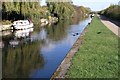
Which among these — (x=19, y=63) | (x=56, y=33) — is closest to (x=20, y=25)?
(x=56, y=33)

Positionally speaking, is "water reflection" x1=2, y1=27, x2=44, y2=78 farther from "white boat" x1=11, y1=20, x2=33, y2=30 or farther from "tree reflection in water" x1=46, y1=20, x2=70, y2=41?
"white boat" x1=11, y1=20, x2=33, y2=30

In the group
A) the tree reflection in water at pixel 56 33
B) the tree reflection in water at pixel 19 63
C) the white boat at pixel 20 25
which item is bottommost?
the tree reflection in water at pixel 19 63

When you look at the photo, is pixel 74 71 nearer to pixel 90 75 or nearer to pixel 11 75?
pixel 90 75

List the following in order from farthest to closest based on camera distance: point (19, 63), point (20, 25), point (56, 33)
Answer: point (20, 25)
point (56, 33)
point (19, 63)

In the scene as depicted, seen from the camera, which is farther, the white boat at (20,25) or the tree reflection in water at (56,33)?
the white boat at (20,25)

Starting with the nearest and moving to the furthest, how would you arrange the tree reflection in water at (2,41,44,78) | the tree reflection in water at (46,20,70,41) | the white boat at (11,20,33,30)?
the tree reflection in water at (2,41,44,78)
the tree reflection in water at (46,20,70,41)
the white boat at (11,20,33,30)

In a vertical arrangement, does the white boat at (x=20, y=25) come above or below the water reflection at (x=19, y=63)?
above

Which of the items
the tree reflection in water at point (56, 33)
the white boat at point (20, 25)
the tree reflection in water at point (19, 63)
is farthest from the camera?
the white boat at point (20, 25)

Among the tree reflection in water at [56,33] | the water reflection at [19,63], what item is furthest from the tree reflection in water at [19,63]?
the tree reflection in water at [56,33]

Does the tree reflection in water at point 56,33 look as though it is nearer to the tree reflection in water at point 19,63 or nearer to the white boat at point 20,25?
the white boat at point 20,25

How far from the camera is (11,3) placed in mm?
46344

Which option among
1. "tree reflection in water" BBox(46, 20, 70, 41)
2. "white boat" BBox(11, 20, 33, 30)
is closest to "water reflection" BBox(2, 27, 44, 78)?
"tree reflection in water" BBox(46, 20, 70, 41)

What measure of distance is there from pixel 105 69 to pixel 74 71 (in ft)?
4.33

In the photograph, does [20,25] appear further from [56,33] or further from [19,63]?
[19,63]
